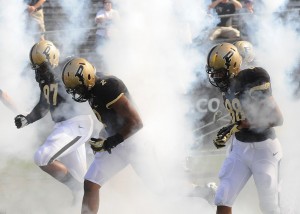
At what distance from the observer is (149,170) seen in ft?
21.8

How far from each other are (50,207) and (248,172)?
9.69 feet

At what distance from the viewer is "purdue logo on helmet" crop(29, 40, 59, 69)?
772 centimetres

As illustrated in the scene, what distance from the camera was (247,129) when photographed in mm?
6051

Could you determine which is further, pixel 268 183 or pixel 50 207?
pixel 50 207

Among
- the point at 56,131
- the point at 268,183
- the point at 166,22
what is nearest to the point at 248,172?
the point at 268,183

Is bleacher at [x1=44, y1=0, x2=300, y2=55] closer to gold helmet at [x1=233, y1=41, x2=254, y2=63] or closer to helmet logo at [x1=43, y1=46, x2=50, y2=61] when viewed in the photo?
gold helmet at [x1=233, y1=41, x2=254, y2=63]

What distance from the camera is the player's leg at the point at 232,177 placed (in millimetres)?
5918

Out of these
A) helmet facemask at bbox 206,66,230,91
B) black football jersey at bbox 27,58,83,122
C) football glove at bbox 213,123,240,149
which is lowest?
black football jersey at bbox 27,58,83,122

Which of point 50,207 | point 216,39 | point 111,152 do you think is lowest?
point 50,207

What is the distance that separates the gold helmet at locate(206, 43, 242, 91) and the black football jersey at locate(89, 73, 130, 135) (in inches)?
32.8

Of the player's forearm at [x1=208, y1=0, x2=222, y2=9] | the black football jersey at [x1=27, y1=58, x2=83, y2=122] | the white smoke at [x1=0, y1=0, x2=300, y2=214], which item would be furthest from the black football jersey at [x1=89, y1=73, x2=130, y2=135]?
the player's forearm at [x1=208, y1=0, x2=222, y2=9]

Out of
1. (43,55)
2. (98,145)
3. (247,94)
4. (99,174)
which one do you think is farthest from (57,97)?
(247,94)

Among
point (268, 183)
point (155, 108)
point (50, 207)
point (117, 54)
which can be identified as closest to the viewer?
point (268, 183)

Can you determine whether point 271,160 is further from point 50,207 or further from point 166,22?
point 166,22
